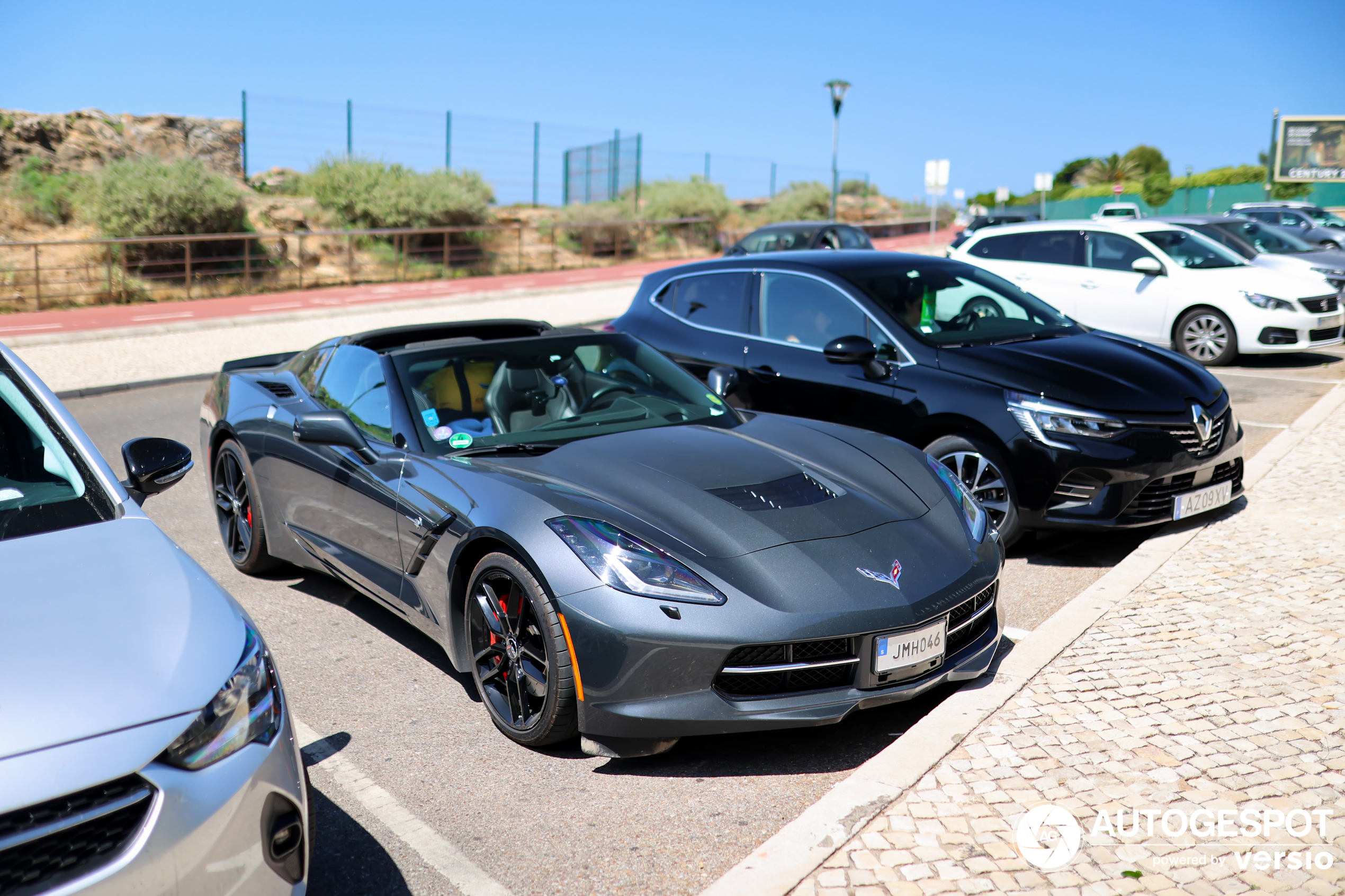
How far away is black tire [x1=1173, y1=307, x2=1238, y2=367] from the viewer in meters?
11.6

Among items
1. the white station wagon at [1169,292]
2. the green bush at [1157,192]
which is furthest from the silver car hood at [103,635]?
the green bush at [1157,192]

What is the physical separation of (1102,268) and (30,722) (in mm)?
11563

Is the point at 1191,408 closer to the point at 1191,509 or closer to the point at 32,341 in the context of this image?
the point at 1191,509

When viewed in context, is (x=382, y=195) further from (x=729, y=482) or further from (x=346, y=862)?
(x=346, y=862)

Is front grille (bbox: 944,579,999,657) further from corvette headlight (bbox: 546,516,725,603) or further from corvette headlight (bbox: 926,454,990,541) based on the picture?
corvette headlight (bbox: 546,516,725,603)

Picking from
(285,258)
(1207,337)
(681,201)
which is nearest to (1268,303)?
(1207,337)

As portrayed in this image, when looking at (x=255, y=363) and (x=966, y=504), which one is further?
(x=255, y=363)

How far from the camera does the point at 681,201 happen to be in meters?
36.7

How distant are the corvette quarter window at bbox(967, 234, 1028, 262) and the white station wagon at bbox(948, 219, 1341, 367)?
0.02 m

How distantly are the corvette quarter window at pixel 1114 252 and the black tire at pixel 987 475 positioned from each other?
6.92 m

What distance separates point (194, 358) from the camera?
548 inches

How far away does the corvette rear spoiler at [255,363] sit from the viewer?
20.4 feet

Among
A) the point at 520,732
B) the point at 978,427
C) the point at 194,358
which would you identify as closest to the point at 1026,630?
the point at 978,427

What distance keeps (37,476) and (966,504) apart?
319 centimetres
